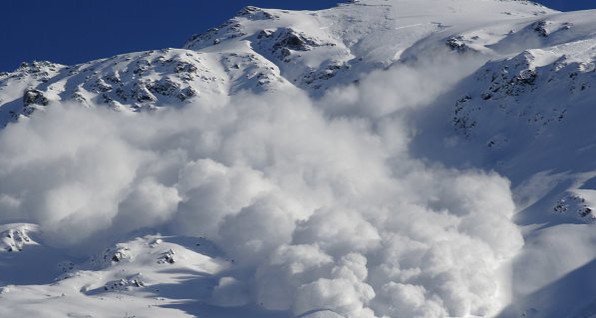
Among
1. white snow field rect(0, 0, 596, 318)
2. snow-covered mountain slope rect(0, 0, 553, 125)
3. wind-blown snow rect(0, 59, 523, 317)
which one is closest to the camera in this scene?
Answer: white snow field rect(0, 0, 596, 318)

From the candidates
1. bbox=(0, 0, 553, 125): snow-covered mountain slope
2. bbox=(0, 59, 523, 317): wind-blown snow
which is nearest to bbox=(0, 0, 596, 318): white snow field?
bbox=(0, 59, 523, 317): wind-blown snow

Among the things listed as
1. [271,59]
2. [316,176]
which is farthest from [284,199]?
[271,59]

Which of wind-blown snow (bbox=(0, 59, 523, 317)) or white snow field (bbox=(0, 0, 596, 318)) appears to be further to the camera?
wind-blown snow (bbox=(0, 59, 523, 317))

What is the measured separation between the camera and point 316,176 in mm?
92938

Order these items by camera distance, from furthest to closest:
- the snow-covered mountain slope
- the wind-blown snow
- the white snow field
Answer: the snow-covered mountain slope, the wind-blown snow, the white snow field

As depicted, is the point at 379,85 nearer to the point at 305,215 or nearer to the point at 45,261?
the point at 305,215

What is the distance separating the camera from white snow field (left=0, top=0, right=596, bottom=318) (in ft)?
204

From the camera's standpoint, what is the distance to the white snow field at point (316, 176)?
62.3 m

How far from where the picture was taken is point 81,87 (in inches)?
5032

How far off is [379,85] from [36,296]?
74.1 m

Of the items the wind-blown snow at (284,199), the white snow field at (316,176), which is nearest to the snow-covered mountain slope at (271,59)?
the white snow field at (316,176)

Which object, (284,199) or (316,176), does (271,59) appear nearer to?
(316,176)

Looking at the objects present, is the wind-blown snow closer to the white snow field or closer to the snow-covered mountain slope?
the white snow field

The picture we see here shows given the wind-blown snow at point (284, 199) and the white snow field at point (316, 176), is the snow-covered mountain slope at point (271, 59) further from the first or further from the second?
the wind-blown snow at point (284, 199)
